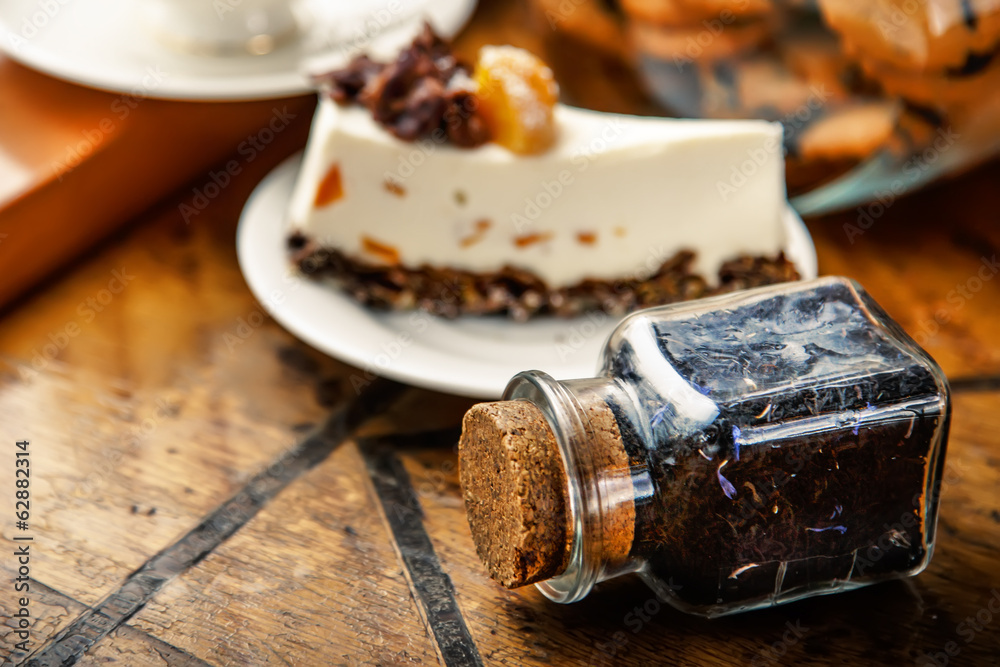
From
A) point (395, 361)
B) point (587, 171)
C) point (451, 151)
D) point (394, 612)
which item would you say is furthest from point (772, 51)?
point (394, 612)

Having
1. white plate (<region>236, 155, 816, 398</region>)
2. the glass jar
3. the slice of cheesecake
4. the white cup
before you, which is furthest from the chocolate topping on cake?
the glass jar

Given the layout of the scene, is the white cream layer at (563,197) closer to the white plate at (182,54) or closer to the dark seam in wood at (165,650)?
the white plate at (182,54)

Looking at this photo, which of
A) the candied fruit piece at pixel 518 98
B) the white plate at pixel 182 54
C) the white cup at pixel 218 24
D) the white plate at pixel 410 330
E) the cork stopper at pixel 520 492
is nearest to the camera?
the cork stopper at pixel 520 492

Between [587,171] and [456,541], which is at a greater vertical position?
[587,171]

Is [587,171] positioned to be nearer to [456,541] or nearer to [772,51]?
[772,51]

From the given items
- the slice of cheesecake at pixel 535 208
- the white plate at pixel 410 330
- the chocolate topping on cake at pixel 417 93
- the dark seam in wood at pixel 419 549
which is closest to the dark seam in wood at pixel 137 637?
the dark seam in wood at pixel 419 549
